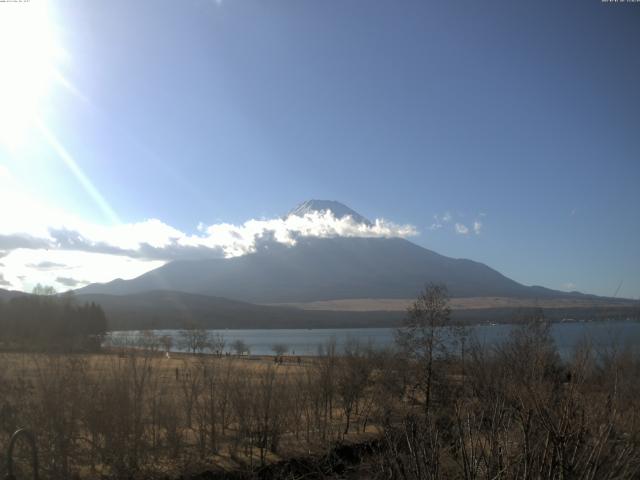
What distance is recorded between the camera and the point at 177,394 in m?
22.8

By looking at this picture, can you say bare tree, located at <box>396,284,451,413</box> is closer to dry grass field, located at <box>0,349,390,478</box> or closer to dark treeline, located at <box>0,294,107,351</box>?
dry grass field, located at <box>0,349,390,478</box>

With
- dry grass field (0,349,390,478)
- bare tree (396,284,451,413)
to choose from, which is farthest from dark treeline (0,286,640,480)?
bare tree (396,284,451,413)

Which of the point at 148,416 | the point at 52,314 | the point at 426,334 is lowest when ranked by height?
the point at 148,416

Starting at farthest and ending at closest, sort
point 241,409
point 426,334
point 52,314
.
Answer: point 52,314
point 426,334
point 241,409

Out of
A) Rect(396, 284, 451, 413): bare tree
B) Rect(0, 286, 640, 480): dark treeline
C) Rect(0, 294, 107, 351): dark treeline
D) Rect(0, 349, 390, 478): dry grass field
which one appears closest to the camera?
Rect(0, 286, 640, 480): dark treeline

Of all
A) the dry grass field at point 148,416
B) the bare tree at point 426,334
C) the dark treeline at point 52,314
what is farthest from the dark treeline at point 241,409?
the dark treeline at point 52,314

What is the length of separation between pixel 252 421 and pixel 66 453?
308 inches

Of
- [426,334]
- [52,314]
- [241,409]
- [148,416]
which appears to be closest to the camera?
[148,416]

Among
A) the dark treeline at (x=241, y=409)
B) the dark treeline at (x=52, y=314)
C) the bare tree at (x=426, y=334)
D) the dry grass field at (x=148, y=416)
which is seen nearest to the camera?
the dark treeline at (x=241, y=409)

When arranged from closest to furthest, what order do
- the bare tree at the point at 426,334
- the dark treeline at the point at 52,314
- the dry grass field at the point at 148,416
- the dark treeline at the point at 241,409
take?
the dark treeline at the point at 241,409 → the dry grass field at the point at 148,416 → the bare tree at the point at 426,334 → the dark treeline at the point at 52,314

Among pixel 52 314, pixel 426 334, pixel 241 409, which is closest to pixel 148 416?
pixel 241 409

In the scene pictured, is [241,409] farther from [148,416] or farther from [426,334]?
[426,334]

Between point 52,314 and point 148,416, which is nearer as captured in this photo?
point 148,416

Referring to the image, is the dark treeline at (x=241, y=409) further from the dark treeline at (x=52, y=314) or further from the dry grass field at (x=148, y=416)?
the dark treeline at (x=52, y=314)
